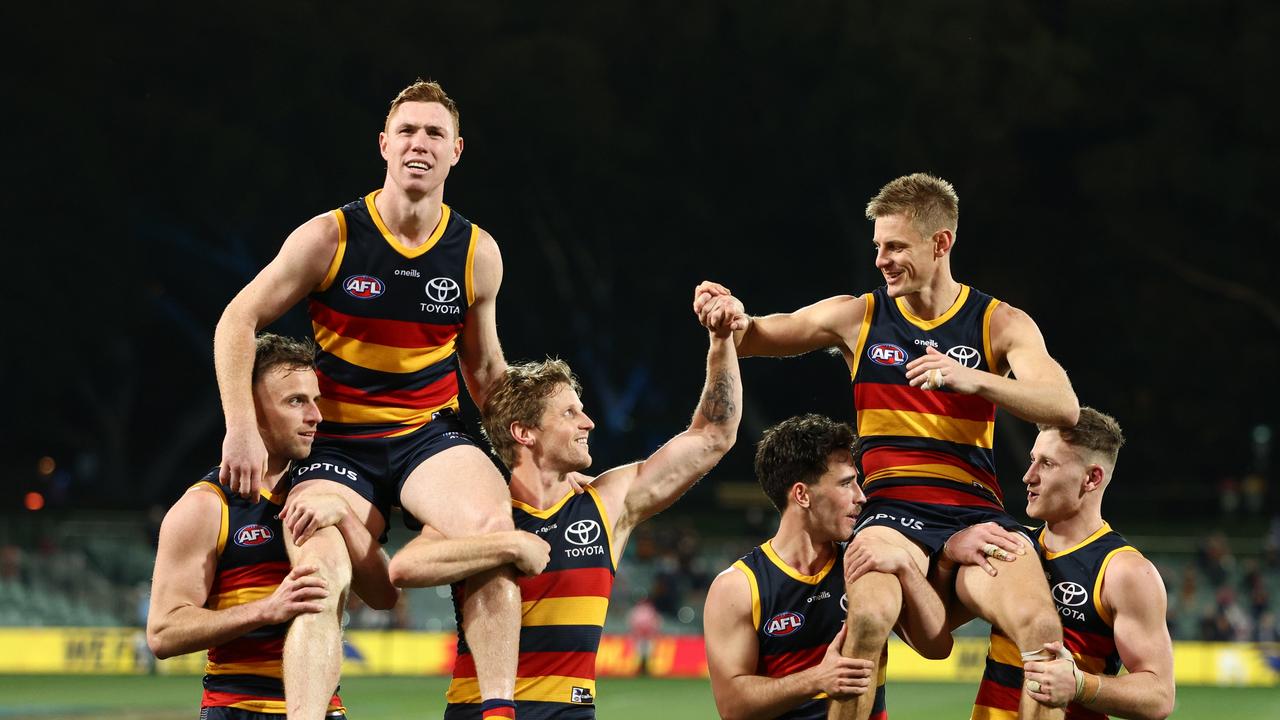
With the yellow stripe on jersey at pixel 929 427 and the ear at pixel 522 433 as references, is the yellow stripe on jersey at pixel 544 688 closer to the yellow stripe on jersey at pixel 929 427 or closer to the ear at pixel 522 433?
the ear at pixel 522 433

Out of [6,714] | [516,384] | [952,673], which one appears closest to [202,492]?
[516,384]

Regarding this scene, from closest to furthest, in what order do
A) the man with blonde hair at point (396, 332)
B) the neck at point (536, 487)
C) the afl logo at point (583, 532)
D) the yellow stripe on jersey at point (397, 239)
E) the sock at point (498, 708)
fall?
the sock at point (498, 708) → the man with blonde hair at point (396, 332) → the yellow stripe on jersey at point (397, 239) → the afl logo at point (583, 532) → the neck at point (536, 487)

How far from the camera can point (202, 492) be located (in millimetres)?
7184

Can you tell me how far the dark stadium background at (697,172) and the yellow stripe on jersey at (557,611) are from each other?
114ft

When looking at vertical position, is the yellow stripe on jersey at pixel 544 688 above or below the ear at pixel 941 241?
below

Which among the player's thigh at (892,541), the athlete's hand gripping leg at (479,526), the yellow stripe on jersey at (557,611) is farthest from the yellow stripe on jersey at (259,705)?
the player's thigh at (892,541)

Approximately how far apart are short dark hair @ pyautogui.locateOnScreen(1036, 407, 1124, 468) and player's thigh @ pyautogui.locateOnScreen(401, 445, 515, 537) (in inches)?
101

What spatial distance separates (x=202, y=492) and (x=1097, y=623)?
419cm

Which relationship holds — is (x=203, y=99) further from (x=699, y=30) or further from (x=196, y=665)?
(x=196, y=665)

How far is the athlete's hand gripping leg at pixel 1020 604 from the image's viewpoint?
6.86 m

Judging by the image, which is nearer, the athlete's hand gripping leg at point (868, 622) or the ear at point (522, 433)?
the athlete's hand gripping leg at point (868, 622)

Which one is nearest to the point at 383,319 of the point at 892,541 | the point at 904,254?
the point at 904,254

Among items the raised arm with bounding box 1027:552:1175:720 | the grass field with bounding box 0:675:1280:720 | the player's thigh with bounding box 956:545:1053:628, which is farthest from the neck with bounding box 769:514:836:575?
the grass field with bounding box 0:675:1280:720

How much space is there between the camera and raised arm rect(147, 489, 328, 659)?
6883 millimetres
